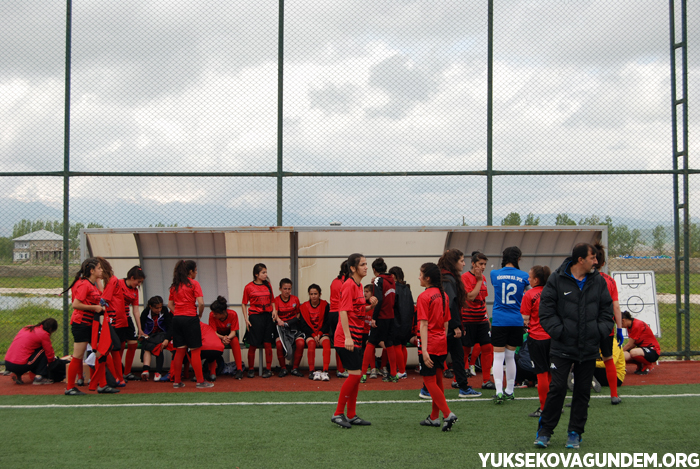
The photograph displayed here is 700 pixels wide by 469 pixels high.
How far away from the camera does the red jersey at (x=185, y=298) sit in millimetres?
6617

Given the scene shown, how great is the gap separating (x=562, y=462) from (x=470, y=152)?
5.31 meters

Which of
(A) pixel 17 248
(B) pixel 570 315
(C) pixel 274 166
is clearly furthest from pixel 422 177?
(A) pixel 17 248

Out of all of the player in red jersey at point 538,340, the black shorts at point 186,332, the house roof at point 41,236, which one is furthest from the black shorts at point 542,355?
the house roof at point 41,236

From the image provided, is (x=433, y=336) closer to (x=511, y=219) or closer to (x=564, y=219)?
(x=511, y=219)

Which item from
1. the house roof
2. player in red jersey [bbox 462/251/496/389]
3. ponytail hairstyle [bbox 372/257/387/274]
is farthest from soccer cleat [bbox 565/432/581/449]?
the house roof

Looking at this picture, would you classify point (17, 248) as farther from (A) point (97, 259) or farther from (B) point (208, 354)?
(B) point (208, 354)

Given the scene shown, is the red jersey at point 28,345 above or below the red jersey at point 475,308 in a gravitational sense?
below

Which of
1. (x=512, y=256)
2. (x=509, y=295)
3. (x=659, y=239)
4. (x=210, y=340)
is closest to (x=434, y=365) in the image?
(x=509, y=295)

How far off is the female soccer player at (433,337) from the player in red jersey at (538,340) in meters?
0.87

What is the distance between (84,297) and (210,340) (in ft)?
5.67

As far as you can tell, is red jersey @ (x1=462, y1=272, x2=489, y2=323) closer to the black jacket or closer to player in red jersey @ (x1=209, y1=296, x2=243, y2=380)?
the black jacket

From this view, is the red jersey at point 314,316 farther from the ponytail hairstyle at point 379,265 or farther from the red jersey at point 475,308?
the red jersey at point 475,308

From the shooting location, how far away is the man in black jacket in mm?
3896

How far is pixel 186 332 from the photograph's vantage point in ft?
21.7
